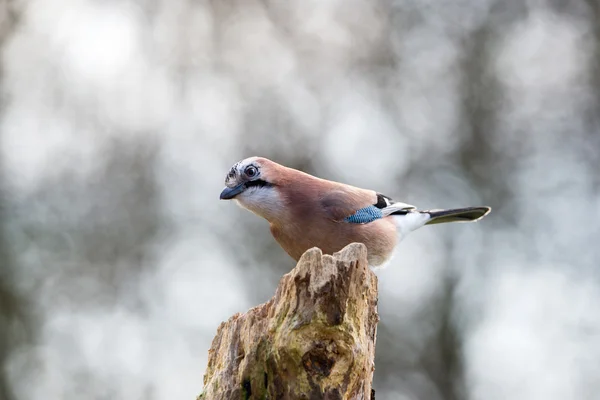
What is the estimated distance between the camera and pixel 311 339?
440 centimetres

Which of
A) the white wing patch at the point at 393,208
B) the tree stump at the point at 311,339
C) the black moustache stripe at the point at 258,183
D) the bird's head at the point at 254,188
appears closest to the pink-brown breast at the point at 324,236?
the bird's head at the point at 254,188

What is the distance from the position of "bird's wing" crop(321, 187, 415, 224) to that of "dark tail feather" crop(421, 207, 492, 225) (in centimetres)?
133

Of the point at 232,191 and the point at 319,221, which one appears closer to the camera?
the point at 319,221

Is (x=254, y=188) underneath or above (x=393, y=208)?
underneath

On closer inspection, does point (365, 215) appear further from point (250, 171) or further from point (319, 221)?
point (250, 171)

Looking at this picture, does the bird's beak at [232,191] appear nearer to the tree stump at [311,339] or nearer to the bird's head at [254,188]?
the bird's head at [254,188]

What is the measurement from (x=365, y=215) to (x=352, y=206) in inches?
9.5

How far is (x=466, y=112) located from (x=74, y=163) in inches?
265

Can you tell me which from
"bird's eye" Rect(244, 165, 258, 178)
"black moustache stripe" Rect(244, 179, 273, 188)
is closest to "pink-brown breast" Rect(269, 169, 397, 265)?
"black moustache stripe" Rect(244, 179, 273, 188)

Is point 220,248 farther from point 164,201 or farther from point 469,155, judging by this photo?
point 469,155

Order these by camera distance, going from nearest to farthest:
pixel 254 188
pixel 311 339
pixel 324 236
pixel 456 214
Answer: pixel 311 339 → pixel 324 236 → pixel 254 188 → pixel 456 214

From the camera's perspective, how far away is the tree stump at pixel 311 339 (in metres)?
4.39

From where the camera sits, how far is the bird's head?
21.1 ft

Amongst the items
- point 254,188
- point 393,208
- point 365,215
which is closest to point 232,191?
point 254,188
